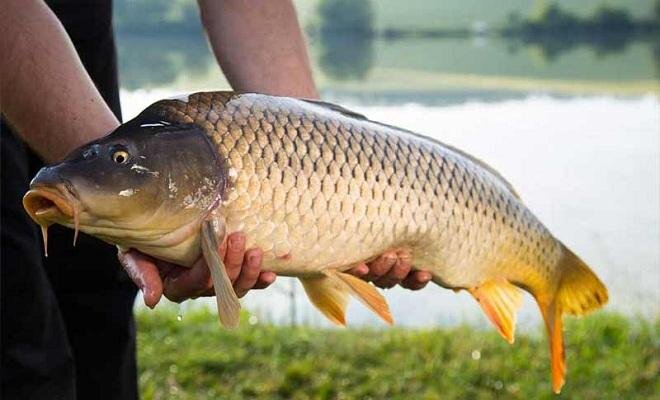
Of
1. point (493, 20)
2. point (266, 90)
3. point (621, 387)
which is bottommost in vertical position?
point (621, 387)

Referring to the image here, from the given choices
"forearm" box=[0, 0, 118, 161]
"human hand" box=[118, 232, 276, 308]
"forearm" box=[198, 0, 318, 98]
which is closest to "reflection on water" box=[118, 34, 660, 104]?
"forearm" box=[198, 0, 318, 98]

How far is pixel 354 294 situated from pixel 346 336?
1949 millimetres

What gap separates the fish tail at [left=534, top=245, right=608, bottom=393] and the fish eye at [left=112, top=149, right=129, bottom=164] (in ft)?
2.23

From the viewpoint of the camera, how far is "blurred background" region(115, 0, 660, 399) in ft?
9.55

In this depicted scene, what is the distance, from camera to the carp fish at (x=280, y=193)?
1.18 m

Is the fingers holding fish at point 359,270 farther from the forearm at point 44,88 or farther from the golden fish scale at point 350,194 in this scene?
the forearm at point 44,88

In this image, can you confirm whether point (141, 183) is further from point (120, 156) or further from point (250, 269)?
point (250, 269)

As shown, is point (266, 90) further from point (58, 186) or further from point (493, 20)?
point (493, 20)

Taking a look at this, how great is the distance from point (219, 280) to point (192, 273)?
94 mm

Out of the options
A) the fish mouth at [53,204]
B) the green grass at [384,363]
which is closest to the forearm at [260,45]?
the fish mouth at [53,204]

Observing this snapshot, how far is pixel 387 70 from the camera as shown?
16.6 meters

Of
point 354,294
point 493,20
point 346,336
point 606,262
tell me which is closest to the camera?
point 354,294

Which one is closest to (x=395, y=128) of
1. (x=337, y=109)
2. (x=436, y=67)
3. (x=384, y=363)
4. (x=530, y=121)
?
(x=337, y=109)

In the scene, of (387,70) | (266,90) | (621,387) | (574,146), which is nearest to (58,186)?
(266,90)
